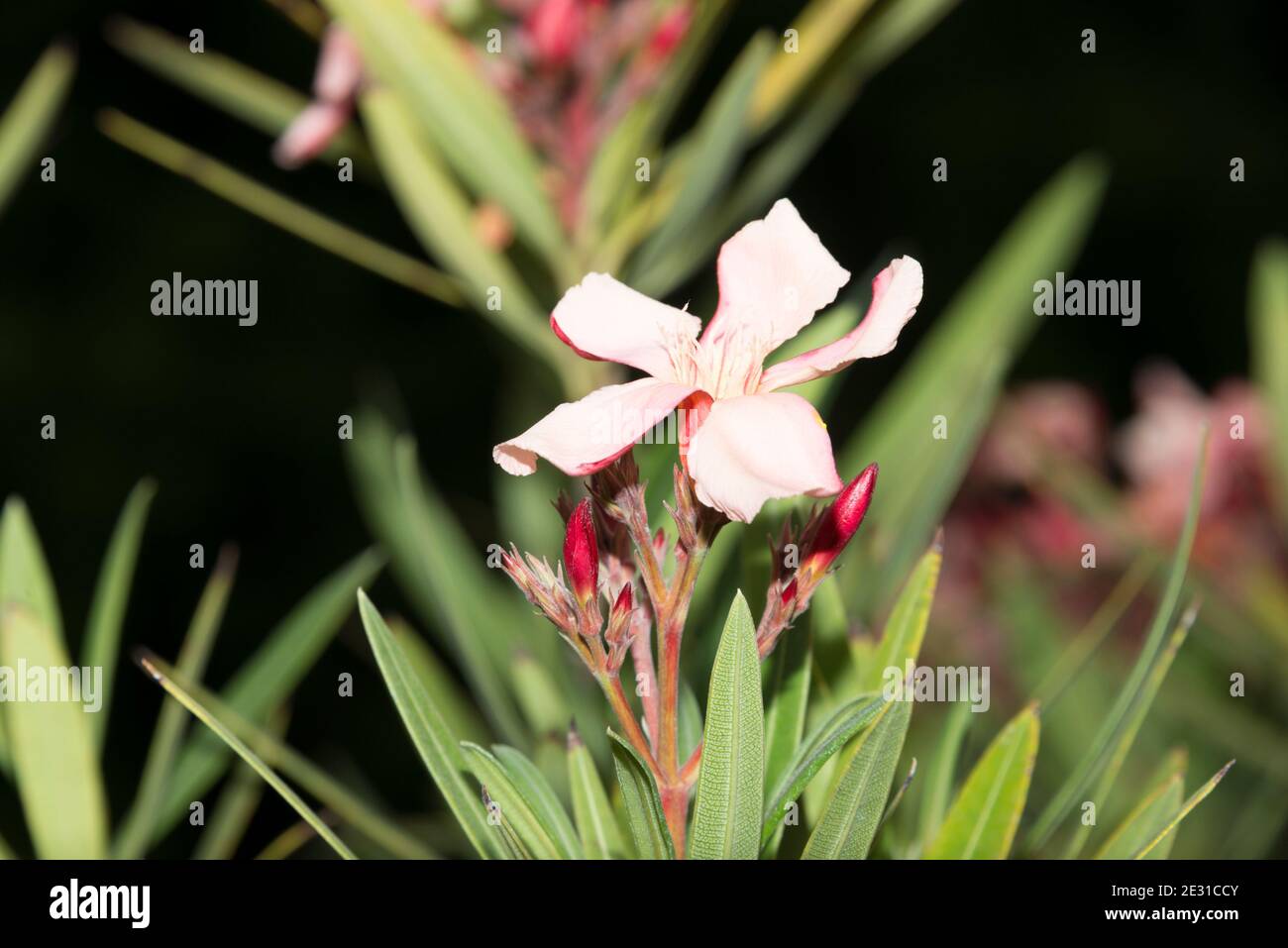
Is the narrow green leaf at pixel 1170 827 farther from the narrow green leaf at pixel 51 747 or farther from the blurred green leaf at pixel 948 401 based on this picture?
the narrow green leaf at pixel 51 747

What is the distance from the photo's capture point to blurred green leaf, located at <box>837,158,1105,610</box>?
0.63m

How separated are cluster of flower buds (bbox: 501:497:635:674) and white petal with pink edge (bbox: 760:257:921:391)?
0.08 m

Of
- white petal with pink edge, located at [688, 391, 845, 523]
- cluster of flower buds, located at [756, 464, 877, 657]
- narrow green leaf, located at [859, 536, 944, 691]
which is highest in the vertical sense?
white petal with pink edge, located at [688, 391, 845, 523]

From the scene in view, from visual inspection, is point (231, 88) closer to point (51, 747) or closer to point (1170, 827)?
point (51, 747)

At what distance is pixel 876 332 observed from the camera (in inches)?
15.7

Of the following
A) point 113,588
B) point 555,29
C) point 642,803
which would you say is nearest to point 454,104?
point 555,29

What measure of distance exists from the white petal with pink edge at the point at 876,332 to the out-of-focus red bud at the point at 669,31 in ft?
1.31

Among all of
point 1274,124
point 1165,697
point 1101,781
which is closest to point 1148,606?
point 1165,697

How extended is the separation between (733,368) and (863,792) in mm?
154

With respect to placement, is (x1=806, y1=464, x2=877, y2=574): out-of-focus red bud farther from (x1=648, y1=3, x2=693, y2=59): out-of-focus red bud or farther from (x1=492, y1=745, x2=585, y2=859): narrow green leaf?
(x1=648, y1=3, x2=693, y2=59): out-of-focus red bud

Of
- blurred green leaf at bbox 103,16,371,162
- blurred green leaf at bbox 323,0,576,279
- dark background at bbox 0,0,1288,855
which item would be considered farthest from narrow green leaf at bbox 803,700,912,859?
dark background at bbox 0,0,1288,855
